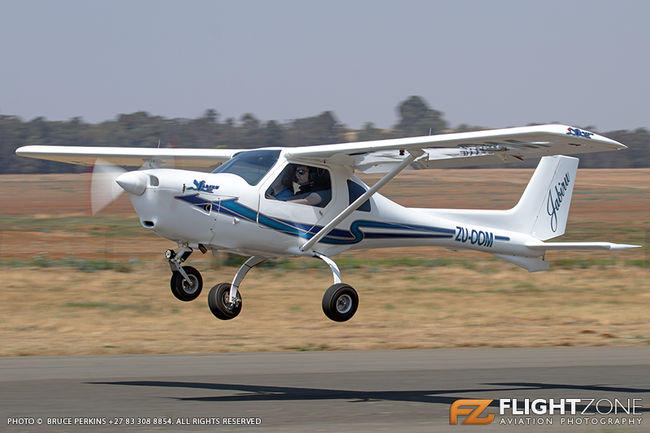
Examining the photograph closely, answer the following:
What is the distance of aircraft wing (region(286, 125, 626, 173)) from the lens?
11.3m

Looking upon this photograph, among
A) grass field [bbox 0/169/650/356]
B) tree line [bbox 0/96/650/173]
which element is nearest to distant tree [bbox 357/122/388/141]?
tree line [bbox 0/96/650/173]

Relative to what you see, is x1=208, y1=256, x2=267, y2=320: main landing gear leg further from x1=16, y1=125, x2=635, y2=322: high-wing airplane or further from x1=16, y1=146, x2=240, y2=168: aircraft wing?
x1=16, y1=146, x2=240, y2=168: aircraft wing

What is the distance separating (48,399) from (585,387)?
23.4ft

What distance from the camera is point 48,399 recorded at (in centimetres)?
1182

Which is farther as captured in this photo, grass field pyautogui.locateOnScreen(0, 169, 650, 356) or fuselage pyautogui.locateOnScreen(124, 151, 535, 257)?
grass field pyautogui.locateOnScreen(0, 169, 650, 356)

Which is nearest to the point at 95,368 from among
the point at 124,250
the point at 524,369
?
the point at 524,369

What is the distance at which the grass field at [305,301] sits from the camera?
18438mm

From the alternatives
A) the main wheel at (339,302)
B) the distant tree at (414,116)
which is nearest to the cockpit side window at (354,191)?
the main wheel at (339,302)

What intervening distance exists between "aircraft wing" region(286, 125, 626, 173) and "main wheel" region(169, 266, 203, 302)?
212cm

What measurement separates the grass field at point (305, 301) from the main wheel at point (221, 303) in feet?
13.4

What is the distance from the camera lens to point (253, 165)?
41.8ft

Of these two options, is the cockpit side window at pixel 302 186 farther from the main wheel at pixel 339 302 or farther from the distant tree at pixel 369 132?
the distant tree at pixel 369 132

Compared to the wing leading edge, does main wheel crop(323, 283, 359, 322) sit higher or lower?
lower

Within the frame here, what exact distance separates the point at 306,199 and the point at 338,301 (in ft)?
4.86
